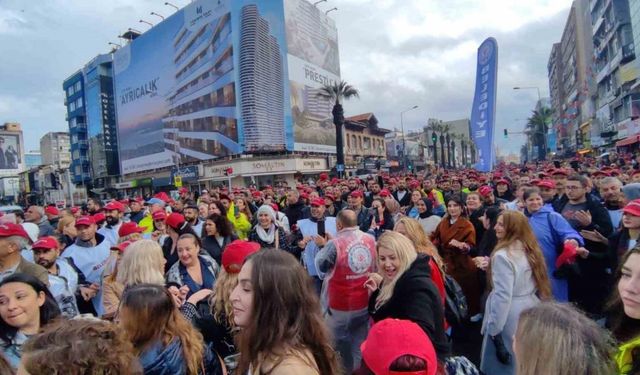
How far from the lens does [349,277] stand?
417cm

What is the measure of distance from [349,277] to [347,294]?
0.57 feet

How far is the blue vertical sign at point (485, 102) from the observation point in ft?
45.0

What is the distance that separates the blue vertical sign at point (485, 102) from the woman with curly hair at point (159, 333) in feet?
43.1

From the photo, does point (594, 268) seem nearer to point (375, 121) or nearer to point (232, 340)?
point (232, 340)

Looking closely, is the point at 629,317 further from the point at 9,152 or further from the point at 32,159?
the point at 32,159

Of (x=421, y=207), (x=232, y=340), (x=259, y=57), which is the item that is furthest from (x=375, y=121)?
(x=232, y=340)

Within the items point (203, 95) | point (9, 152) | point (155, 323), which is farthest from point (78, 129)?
point (155, 323)

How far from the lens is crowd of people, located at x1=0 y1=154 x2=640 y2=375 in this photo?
1.64 meters

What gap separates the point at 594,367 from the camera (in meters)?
1.40

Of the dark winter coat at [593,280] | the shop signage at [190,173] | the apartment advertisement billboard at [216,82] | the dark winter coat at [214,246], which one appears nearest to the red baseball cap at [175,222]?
the dark winter coat at [214,246]

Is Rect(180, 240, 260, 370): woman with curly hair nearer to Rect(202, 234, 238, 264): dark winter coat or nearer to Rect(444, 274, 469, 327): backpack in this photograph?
Rect(444, 274, 469, 327): backpack

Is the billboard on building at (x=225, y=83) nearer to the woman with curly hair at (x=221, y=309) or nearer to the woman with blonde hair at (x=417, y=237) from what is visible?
the woman with blonde hair at (x=417, y=237)

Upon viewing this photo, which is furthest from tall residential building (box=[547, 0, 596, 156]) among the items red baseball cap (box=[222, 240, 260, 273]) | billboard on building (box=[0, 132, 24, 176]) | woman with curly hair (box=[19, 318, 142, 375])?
billboard on building (box=[0, 132, 24, 176])

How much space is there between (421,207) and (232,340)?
16.3ft
